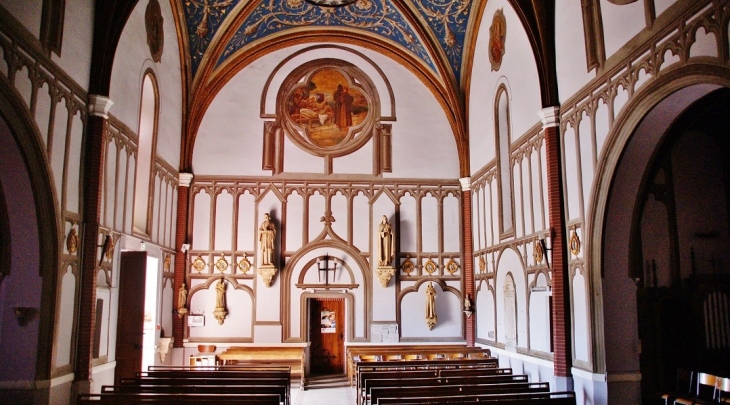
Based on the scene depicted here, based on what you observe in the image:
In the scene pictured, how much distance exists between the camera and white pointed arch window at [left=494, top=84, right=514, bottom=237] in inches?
615

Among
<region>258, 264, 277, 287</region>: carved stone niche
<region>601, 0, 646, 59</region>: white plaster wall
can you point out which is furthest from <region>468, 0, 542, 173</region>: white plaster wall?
<region>258, 264, 277, 287</region>: carved stone niche

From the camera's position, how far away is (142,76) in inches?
566

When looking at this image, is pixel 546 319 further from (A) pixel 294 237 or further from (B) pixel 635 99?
(A) pixel 294 237

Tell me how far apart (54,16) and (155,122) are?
562 centimetres

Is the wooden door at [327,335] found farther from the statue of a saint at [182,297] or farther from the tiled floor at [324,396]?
the statue of a saint at [182,297]

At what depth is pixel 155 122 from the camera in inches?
619

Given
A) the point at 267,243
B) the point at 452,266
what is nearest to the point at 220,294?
the point at 267,243

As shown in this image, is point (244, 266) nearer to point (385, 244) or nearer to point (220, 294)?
point (220, 294)

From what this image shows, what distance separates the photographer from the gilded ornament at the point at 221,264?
Answer: 18734mm

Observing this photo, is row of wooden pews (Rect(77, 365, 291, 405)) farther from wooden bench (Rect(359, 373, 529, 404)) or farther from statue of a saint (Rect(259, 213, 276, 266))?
statue of a saint (Rect(259, 213, 276, 266))

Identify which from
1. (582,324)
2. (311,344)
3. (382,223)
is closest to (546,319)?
(582,324)

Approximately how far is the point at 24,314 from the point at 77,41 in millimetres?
4976

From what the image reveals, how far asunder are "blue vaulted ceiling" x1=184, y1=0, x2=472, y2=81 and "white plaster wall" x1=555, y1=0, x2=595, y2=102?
18.1 feet

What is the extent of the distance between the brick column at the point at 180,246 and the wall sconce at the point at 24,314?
8.24 m
